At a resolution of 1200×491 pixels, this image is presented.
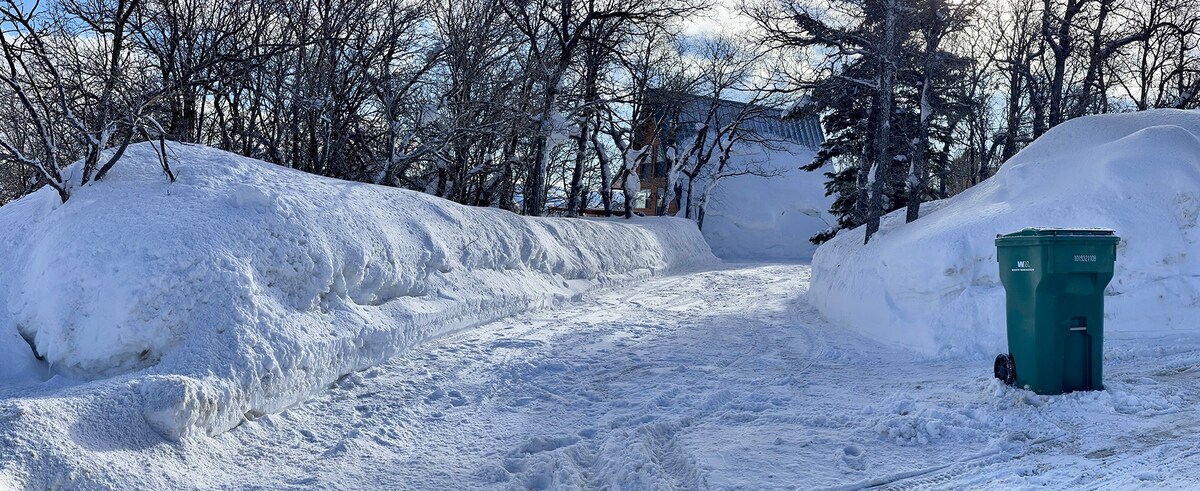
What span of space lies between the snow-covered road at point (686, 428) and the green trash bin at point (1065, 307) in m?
0.20

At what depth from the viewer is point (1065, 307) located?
5473 millimetres

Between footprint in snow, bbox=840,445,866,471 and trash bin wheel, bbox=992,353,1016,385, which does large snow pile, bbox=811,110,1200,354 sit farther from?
footprint in snow, bbox=840,445,866,471

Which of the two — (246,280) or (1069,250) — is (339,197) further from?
(1069,250)

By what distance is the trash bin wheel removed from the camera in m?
5.68

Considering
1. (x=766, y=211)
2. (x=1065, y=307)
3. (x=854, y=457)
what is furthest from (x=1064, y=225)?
(x=766, y=211)

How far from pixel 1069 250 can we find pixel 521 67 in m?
13.7

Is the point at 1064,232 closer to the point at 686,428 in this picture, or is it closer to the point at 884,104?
the point at 686,428

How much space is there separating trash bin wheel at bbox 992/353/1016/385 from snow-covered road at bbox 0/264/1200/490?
9cm

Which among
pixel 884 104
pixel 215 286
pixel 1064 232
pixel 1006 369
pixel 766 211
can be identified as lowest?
pixel 1006 369

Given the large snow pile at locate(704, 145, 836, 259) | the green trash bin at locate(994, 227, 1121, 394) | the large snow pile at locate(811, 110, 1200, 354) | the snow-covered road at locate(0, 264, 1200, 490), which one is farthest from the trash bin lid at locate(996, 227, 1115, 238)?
the large snow pile at locate(704, 145, 836, 259)

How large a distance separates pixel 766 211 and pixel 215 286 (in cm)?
3283

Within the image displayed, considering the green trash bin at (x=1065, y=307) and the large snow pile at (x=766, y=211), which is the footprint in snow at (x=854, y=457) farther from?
the large snow pile at (x=766, y=211)

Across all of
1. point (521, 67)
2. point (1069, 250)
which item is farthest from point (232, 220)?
point (521, 67)

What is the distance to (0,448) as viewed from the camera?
364cm
